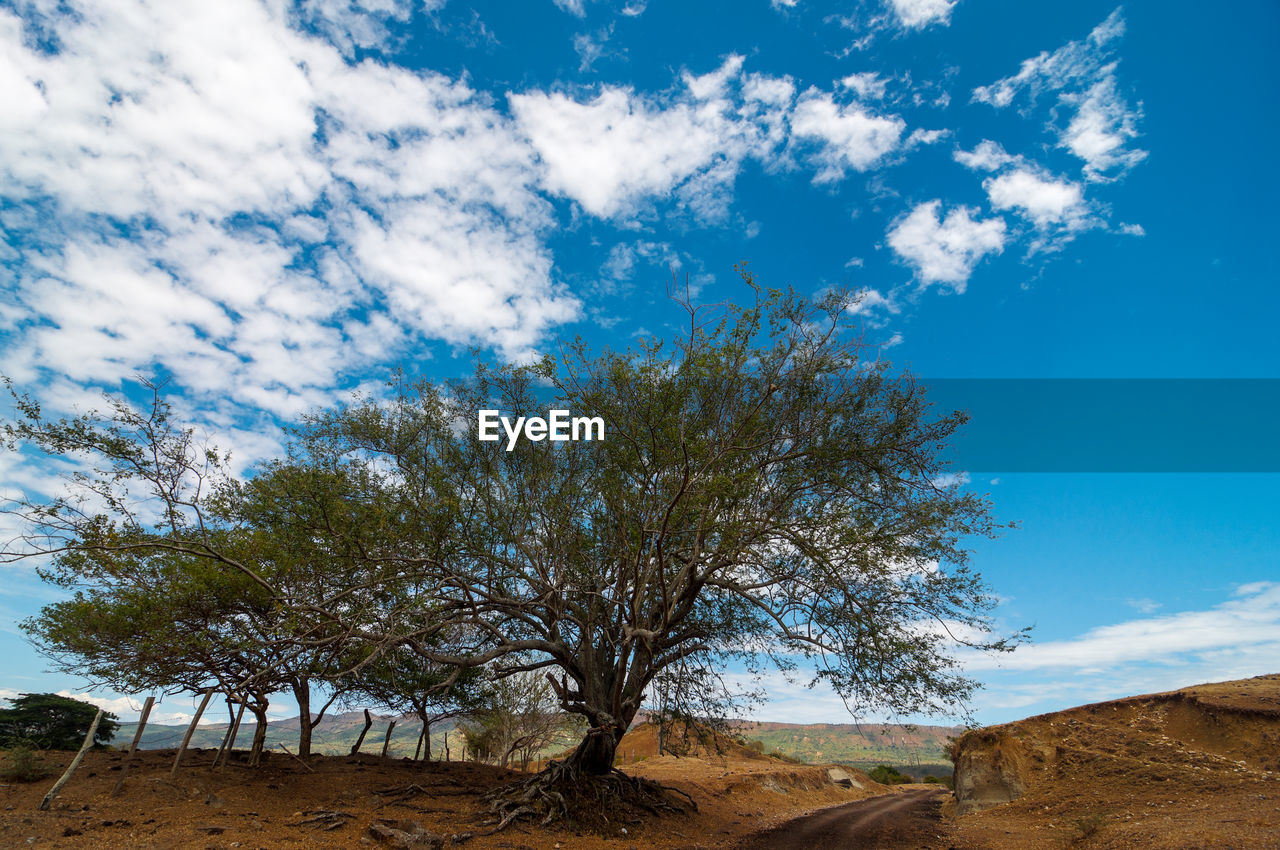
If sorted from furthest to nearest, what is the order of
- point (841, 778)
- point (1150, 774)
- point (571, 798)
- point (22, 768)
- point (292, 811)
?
point (841, 778)
point (571, 798)
point (22, 768)
point (1150, 774)
point (292, 811)

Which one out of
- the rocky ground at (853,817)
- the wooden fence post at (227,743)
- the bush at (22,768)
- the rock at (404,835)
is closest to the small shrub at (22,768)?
the bush at (22,768)

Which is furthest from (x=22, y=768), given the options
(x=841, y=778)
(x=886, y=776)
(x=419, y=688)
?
(x=886, y=776)

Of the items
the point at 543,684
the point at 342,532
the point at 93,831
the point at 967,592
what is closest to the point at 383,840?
the point at 93,831

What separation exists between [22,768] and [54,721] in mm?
9374

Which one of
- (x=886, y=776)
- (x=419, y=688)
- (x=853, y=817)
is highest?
(x=419, y=688)

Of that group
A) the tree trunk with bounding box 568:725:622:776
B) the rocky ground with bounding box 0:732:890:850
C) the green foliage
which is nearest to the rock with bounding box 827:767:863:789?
the green foliage

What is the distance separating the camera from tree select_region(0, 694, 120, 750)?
1866 cm

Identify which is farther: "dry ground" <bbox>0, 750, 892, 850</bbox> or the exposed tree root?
the exposed tree root

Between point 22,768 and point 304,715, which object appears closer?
point 22,768

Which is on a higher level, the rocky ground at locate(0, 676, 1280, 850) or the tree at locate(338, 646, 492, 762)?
the tree at locate(338, 646, 492, 762)

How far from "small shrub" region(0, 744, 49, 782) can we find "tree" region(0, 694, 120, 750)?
5166 millimetres

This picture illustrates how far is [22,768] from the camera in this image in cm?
1356

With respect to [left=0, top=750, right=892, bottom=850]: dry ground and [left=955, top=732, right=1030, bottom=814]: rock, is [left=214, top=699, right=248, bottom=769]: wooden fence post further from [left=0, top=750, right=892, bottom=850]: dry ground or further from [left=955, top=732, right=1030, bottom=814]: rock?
[left=955, top=732, right=1030, bottom=814]: rock

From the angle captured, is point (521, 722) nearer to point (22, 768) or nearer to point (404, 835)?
point (22, 768)
